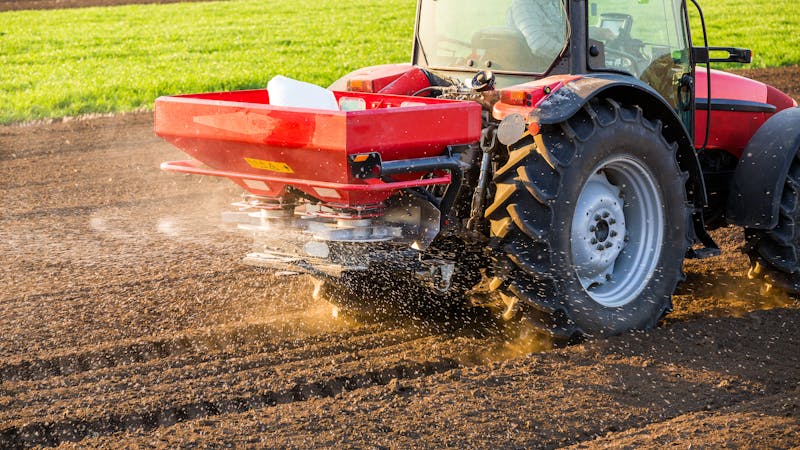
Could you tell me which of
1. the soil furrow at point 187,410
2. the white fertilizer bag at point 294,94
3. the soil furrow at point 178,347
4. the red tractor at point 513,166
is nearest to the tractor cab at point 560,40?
the red tractor at point 513,166

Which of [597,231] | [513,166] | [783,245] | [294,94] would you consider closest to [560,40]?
[513,166]

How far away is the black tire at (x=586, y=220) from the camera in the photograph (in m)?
4.40

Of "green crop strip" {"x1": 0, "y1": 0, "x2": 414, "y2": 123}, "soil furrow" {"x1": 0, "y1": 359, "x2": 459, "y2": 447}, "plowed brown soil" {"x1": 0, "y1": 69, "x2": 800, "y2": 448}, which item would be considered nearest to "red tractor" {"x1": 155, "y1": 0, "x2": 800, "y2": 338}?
"plowed brown soil" {"x1": 0, "y1": 69, "x2": 800, "y2": 448}

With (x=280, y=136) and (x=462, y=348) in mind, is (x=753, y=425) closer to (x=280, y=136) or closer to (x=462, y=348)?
(x=462, y=348)

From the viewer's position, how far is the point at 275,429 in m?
3.71

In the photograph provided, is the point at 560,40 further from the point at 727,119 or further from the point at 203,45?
the point at 203,45

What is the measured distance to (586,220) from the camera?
4.74 m

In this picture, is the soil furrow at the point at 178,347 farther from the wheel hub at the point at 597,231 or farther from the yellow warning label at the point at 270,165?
the wheel hub at the point at 597,231

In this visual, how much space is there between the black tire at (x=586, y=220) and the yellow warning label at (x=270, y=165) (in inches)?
36.0

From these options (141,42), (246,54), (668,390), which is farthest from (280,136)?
(141,42)

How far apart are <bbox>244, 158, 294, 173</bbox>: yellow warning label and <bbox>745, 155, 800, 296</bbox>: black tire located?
2.70m

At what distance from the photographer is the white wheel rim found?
4.76 m

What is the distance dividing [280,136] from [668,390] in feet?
6.27

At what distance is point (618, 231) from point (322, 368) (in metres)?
1.58
